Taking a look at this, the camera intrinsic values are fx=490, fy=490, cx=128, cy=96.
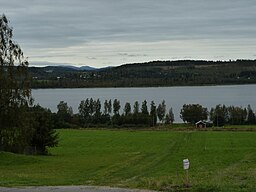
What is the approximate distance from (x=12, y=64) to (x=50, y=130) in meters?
15.0

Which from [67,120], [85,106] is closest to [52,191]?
[67,120]

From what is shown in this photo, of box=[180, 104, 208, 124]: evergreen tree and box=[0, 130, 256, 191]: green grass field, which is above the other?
box=[180, 104, 208, 124]: evergreen tree

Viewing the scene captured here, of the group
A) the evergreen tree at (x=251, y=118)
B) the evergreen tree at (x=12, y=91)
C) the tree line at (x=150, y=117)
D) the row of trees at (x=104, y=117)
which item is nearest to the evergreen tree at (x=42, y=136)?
the evergreen tree at (x=12, y=91)

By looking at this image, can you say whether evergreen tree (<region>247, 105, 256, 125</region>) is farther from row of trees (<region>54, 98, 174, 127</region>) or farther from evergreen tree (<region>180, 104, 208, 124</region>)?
row of trees (<region>54, 98, 174, 127</region>)

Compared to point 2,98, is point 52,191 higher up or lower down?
lower down

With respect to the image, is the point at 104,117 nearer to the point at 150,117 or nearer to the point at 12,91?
the point at 150,117

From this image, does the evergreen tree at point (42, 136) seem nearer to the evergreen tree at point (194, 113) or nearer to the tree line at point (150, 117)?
the tree line at point (150, 117)

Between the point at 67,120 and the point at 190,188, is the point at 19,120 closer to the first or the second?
the point at 190,188

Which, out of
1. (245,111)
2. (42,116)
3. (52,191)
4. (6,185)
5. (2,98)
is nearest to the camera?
(52,191)

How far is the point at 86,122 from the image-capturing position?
138000 mm

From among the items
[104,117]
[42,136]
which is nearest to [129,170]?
[42,136]

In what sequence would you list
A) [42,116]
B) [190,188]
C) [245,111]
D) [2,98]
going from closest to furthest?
[190,188] → [2,98] → [42,116] → [245,111]

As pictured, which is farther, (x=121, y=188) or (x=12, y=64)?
(x=12, y=64)

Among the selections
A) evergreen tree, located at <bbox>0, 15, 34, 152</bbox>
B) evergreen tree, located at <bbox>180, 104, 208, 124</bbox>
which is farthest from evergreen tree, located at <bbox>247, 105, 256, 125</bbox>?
evergreen tree, located at <bbox>0, 15, 34, 152</bbox>
